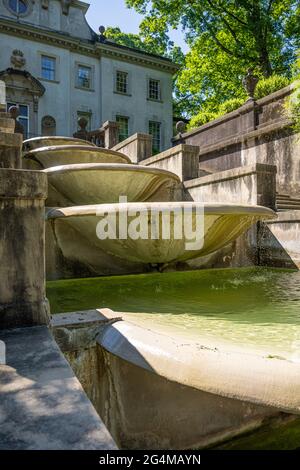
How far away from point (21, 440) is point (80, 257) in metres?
3.67

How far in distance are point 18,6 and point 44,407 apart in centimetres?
2904

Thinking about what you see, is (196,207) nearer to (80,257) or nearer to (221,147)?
(80,257)

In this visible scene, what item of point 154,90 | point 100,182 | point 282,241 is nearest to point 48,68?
point 154,90

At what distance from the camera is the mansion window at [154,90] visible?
2848 cm

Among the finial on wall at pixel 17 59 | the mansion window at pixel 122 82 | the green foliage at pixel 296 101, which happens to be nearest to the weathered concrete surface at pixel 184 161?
the green foliage at pixel 296 101

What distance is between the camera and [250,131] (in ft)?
→ 42.0

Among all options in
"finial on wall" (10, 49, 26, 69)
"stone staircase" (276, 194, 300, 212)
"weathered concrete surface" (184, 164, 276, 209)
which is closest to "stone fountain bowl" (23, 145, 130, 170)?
"weathered concrete surface" (184, 164, 276, 209)

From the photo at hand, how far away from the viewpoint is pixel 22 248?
2.05m

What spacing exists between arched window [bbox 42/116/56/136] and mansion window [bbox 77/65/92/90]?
3438 millimetres

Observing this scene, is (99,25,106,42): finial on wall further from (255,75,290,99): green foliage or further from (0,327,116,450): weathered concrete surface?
(0,327,116,450): weathered concrete surface

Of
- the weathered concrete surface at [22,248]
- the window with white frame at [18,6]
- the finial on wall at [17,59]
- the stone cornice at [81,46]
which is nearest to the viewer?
the weathered concrete surface at [22,248]

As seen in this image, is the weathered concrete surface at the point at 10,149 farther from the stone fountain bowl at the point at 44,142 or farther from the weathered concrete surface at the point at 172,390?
the stone fountain bowl at the point at 44,142

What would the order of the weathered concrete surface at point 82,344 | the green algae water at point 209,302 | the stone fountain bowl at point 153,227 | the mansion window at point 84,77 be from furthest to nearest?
the mansion window at point 84,77 → the stone fountain bowl at point 153,227 → the green algae water at point 209,302 → the weathered concrete surface at point 82,344

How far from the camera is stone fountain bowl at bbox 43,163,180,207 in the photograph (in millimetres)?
5109
